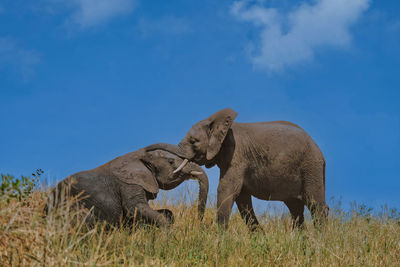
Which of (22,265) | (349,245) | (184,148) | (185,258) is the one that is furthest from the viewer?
(184,148)

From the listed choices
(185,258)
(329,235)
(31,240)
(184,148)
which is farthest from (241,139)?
(31,240)

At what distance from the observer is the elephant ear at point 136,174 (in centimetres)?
683

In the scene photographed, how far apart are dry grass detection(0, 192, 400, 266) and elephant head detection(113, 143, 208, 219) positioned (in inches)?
28.8

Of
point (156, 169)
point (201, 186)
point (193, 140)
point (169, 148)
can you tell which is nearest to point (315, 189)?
point (201, 186)

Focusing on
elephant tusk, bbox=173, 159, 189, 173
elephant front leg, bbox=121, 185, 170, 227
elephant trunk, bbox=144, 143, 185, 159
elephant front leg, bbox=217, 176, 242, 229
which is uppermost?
elephant trunk, bbox=144, 143, 185, 159

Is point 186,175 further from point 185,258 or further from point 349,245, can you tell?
point 349,245

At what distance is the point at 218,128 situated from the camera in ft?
23.7

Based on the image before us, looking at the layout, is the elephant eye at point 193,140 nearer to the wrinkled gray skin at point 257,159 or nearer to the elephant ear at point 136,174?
the wrinkled gray skin at point 257,159

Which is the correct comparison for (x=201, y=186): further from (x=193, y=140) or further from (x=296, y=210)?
(x=296, y=210)

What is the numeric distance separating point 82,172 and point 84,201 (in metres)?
0.49

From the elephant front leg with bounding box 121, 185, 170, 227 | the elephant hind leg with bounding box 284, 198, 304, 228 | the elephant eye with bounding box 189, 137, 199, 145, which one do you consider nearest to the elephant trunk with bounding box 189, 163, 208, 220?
the elephant eye with bounding box 189, 137, 199, 145

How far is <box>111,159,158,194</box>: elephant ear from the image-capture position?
6828mm

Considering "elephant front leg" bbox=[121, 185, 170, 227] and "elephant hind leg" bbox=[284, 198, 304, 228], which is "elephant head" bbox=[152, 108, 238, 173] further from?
"elephant hind leg" bbox=[284, 198, 304, 228]

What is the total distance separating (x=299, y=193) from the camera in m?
7.68
